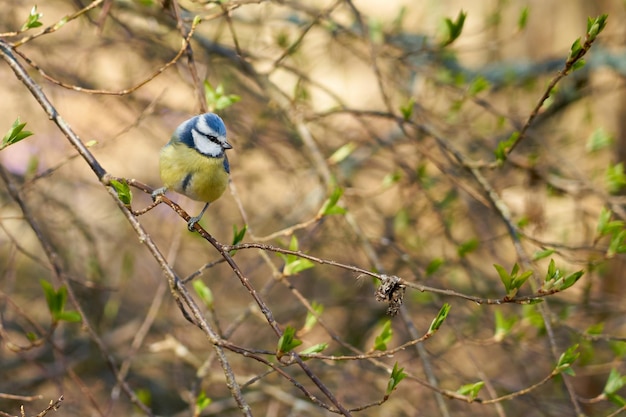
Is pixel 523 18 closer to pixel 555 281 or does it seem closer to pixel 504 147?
pixel 504 147

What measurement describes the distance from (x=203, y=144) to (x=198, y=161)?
64mm

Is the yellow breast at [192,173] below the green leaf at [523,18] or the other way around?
below

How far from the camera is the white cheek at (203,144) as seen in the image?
228 cm

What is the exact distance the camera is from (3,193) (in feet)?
13.8

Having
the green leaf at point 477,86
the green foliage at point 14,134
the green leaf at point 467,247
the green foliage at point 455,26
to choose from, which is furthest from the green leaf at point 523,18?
the green foliage at point 14,134

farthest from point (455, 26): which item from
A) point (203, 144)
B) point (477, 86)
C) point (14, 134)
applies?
point (14, 134)

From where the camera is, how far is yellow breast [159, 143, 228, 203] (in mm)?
2252

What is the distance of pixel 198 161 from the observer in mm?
2262

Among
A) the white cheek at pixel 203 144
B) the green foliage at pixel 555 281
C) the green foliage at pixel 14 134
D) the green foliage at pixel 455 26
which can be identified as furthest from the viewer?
the green foliage at pixel 455 26

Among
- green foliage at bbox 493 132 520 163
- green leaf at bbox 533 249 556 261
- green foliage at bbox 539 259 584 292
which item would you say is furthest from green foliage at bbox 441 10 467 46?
green foliage at bbox 539 259 584 292

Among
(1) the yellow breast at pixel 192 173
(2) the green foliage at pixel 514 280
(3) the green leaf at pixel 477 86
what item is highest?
(3) the green leaf at pixel 477 86

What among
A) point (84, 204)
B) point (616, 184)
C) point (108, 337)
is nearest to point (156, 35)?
point (108, 337)

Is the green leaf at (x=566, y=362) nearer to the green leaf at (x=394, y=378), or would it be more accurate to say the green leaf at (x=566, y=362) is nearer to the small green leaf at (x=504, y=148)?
the green leaf at (x=394, y=378)

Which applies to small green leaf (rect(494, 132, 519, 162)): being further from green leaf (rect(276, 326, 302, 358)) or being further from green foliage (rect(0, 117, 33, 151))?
green foliage (rect(0, 117, 33, 151))
